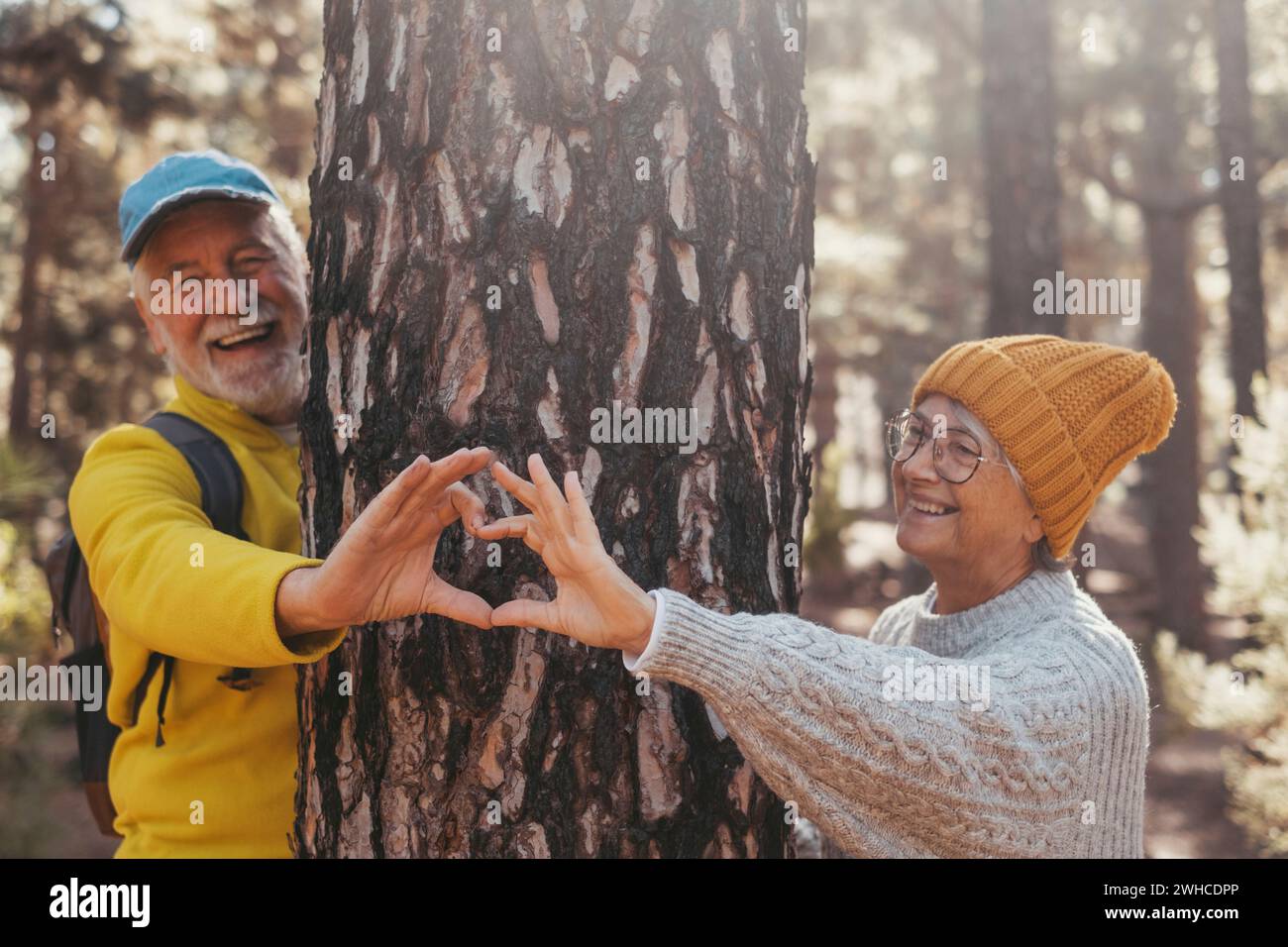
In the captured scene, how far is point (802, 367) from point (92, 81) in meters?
8.70

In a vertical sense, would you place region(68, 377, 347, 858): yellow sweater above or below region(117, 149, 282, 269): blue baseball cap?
below

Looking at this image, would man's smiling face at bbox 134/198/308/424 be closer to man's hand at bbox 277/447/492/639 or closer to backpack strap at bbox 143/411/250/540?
backpack strap at bbox 143/411/250/540

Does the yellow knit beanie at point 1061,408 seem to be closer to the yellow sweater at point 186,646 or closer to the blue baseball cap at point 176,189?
the yellow sweater at point 186,646

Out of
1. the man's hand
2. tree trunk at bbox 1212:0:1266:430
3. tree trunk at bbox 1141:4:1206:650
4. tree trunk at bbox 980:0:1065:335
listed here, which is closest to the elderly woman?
the man's hand

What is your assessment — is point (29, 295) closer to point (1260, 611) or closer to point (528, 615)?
point (1260, 611)

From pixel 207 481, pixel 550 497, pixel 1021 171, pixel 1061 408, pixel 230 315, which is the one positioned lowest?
pixel 550 497

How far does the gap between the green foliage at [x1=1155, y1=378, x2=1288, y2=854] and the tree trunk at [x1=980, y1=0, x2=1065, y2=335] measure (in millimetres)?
1993

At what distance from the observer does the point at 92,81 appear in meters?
8.92

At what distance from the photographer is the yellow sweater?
196 cm

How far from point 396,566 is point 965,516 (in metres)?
1.27

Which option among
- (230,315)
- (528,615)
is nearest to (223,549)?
(528,615)

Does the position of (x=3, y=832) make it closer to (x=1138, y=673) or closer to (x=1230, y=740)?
(x=1138, y=673)

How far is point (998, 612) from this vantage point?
2439 mm

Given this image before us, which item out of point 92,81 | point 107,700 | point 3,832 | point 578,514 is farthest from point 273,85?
point 578,514
